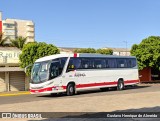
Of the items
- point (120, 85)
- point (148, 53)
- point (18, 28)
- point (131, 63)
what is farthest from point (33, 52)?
point (18, 28)

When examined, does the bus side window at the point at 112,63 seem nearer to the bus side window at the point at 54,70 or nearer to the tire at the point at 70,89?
the tire at the point at 70,89

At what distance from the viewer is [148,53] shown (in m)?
42.0

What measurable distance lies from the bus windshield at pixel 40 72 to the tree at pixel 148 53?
19884mm

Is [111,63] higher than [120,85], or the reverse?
[111,63]

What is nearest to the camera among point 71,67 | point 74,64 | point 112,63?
point 71,67

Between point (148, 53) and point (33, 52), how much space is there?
14.9 m

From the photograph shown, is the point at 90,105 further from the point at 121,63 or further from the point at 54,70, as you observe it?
the point at 121,63

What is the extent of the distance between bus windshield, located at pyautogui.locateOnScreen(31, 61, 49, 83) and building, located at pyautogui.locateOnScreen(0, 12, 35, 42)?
88126 mm

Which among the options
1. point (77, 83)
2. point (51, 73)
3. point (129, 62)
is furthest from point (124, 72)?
point (51, 73)

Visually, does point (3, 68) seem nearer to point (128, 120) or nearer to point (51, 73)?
point (51, 73)

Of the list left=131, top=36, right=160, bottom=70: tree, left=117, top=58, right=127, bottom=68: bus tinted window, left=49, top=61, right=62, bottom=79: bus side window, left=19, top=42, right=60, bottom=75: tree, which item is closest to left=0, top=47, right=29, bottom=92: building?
left=19, top=42, right=60, bottom=75: tree

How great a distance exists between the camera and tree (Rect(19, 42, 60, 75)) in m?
34.2

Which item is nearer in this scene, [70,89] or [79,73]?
[70,89]

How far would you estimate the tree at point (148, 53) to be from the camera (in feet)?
137
